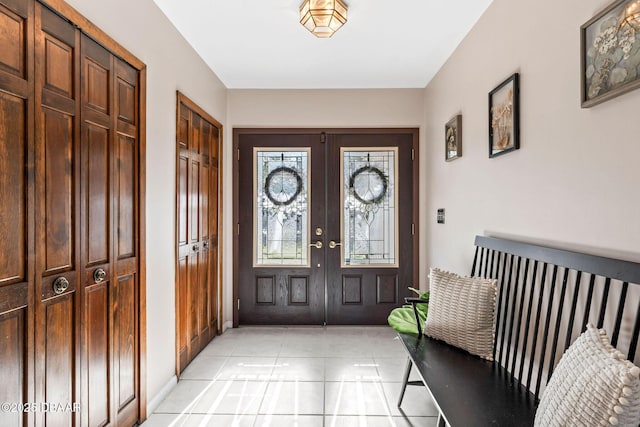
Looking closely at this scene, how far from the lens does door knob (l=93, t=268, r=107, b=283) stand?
1.84 meters

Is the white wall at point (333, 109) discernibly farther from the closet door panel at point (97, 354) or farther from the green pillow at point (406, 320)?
the closet door panel at point (97, 354)

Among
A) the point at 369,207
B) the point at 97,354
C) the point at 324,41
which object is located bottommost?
the point at 97,354

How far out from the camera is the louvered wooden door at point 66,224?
54.1 inches

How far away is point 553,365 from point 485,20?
2.15 m

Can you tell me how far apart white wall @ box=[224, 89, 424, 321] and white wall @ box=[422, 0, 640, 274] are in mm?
988

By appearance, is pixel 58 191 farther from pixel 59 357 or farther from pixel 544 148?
pixel 544 148

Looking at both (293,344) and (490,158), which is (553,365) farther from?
(293,344)

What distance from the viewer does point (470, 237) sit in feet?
9.16

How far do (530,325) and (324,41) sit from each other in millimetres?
2460

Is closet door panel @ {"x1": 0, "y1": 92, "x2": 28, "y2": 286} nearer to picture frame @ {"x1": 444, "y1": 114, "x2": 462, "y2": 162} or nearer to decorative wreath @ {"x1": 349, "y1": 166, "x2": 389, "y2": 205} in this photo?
picture frame @ {"x1": 444, "y1": 114, "x2": 462, "y2": 162}

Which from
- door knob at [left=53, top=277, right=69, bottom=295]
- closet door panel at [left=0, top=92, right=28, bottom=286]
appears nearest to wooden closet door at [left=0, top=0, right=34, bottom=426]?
closet door panel at [left=0, top=92, right=28, bottom=286]

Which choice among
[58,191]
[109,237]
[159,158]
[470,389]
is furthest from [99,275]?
[470,389]

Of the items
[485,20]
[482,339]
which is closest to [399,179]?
[485,20]

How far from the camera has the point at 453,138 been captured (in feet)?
10.3
